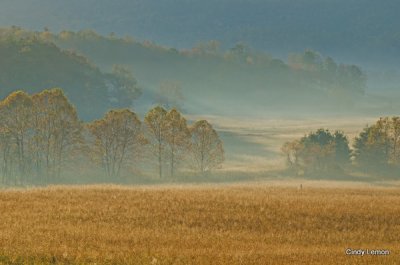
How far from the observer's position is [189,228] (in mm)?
31344

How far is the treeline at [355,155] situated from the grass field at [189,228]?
64910mm

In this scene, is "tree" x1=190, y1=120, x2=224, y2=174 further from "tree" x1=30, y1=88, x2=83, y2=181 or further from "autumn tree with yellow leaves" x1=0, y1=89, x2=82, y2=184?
"autumn tree with yellow leaves" x1=0, y1=89, x2=82, y2=184

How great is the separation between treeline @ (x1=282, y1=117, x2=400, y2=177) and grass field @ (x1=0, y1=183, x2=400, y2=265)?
213 ft

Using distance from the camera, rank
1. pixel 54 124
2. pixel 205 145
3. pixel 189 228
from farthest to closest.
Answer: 1. pixel 205 145
2. pixel 54 124
3. pixel 189 228

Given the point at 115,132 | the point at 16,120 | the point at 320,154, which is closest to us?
the point at 16,120

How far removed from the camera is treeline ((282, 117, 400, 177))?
351 ft

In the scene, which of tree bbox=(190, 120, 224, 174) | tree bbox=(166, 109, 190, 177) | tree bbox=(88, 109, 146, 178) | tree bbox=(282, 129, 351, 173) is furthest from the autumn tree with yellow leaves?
tree bbox=(282, 129, 351, 173)

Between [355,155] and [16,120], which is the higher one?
[16,120]

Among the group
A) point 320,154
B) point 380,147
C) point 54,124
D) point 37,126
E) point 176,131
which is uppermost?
point 54,124

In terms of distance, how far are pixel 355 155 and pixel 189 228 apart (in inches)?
3248

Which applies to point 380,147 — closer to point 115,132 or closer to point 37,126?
point 115,132

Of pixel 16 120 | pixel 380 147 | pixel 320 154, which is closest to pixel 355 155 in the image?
pixel 380 147

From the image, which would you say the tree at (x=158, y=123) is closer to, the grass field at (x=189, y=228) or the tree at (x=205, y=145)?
the tree at (x=205, y=145)

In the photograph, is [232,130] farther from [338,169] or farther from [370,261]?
[370,261]
